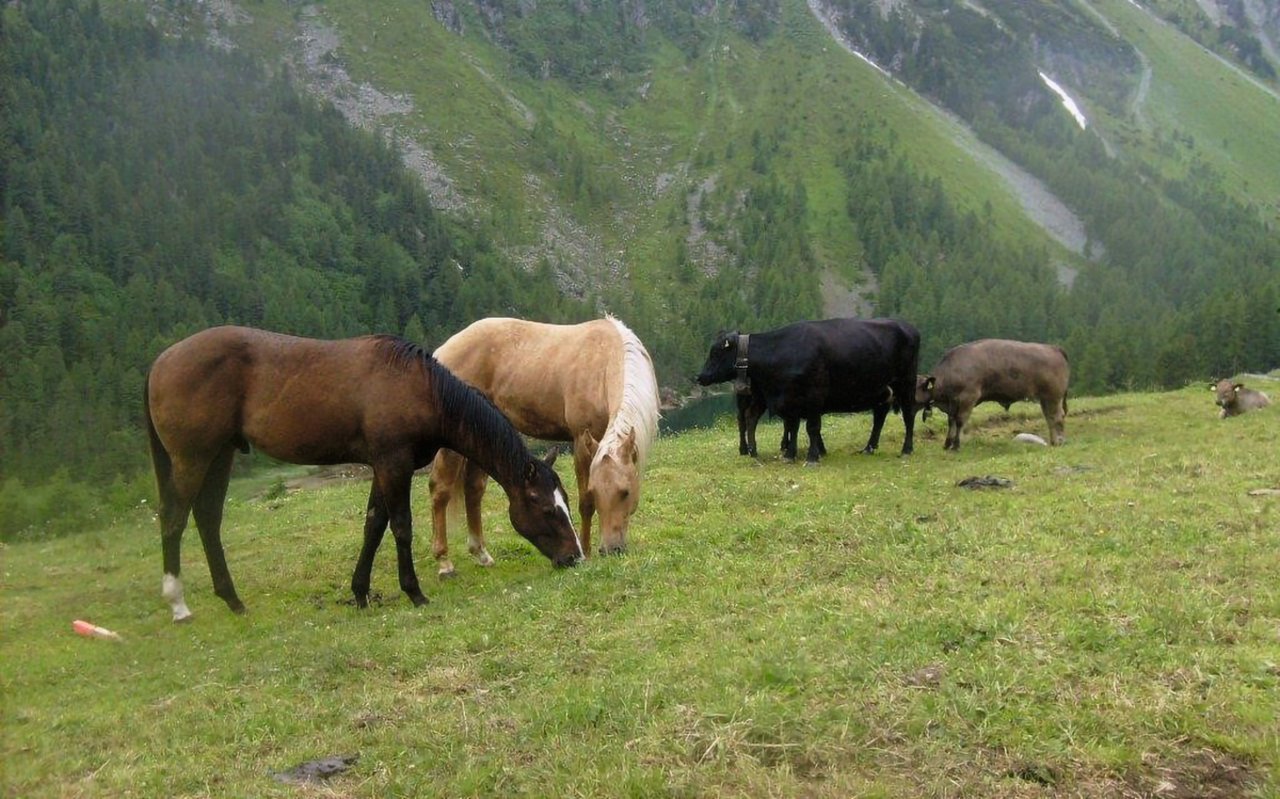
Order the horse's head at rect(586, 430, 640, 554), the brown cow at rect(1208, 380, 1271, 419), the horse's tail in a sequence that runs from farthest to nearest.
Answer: the brown cow at rect(1208, 380, 1271, 419) → the horse's tail → the horse's head at rect(586, 430, 640, 554)

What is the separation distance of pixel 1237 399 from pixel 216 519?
2895cm

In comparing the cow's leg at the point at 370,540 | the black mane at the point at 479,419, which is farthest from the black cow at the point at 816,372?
the cow's leg at the point at 370,540

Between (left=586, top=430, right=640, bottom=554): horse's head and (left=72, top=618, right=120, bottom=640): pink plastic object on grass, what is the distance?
613cm

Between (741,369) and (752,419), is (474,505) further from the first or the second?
(752,419)

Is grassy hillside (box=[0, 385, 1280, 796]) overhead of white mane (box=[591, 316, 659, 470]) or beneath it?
beneath

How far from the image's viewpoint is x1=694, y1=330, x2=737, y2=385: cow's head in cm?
1994

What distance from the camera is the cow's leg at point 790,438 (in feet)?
63.4

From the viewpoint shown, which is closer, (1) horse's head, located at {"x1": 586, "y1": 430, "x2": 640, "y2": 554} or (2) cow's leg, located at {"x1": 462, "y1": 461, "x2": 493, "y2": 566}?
(1) horse's head, located at {"x1": 586, "y1": 430, "x2": 640, "y2": 554}

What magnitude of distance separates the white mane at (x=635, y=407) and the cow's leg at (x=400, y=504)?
2320 mm

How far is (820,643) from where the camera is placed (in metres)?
6.21

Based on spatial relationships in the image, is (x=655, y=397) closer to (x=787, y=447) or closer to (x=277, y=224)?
(x=787, y=447)

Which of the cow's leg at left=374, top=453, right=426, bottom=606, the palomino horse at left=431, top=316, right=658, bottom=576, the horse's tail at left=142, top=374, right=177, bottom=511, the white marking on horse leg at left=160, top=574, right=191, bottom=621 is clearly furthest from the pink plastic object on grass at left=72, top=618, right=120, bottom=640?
the palomino horse at left=431, top=316, right=658, bottom=576

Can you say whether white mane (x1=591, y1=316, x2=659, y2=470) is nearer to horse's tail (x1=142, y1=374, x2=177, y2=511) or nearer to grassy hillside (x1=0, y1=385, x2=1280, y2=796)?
grassy hillside (x1=0, y1=385, x2=1280, y2=796)

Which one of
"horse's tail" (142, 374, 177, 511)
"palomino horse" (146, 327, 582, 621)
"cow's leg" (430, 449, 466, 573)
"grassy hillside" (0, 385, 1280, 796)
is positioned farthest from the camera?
"cow's leg" (430, 449, 466, 573)
